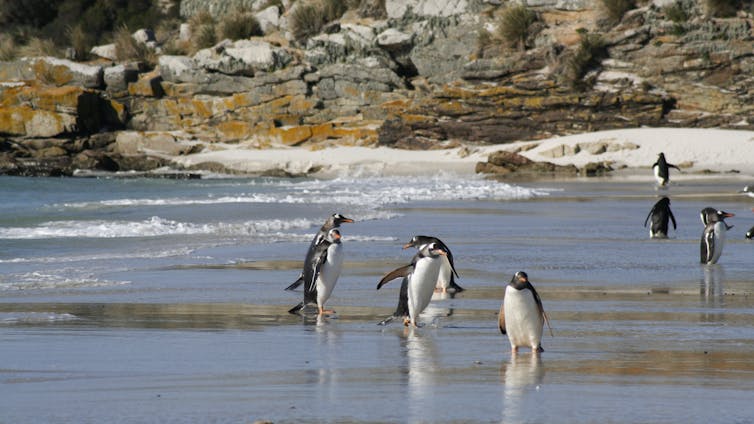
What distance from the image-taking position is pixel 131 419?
14.9ft

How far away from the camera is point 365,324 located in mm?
7605

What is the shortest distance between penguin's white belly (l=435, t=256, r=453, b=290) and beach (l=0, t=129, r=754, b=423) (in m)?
0.26

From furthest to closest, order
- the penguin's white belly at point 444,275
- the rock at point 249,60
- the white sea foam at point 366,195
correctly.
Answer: the rock at point 249,60 → the white sea foam at point 366,195 → the penguin's white belly at point 444,275

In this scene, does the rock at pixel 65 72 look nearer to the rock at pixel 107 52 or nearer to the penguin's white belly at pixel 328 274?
the rock at pixel 107 52

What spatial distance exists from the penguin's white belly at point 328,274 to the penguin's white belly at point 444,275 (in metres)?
1.06

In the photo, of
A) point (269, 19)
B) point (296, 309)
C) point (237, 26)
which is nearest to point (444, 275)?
point (296, 309)

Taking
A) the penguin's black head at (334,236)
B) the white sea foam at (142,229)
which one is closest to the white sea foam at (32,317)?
the penguin's black head at (334,236)

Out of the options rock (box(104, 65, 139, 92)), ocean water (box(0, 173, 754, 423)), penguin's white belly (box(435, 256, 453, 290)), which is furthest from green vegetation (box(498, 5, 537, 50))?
penguin's white belly (box(435, 256, 453, 290))

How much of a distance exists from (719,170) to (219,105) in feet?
66.6

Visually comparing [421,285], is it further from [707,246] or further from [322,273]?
[707,246]

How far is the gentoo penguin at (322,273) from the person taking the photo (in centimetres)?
819

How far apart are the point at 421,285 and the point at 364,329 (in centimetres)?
52

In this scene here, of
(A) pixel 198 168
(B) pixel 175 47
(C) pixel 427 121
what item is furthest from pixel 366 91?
(B) pixel 175 47

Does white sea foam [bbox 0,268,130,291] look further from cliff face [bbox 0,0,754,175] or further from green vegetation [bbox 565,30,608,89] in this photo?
green vegetation [bbox 565,30,608,89]
